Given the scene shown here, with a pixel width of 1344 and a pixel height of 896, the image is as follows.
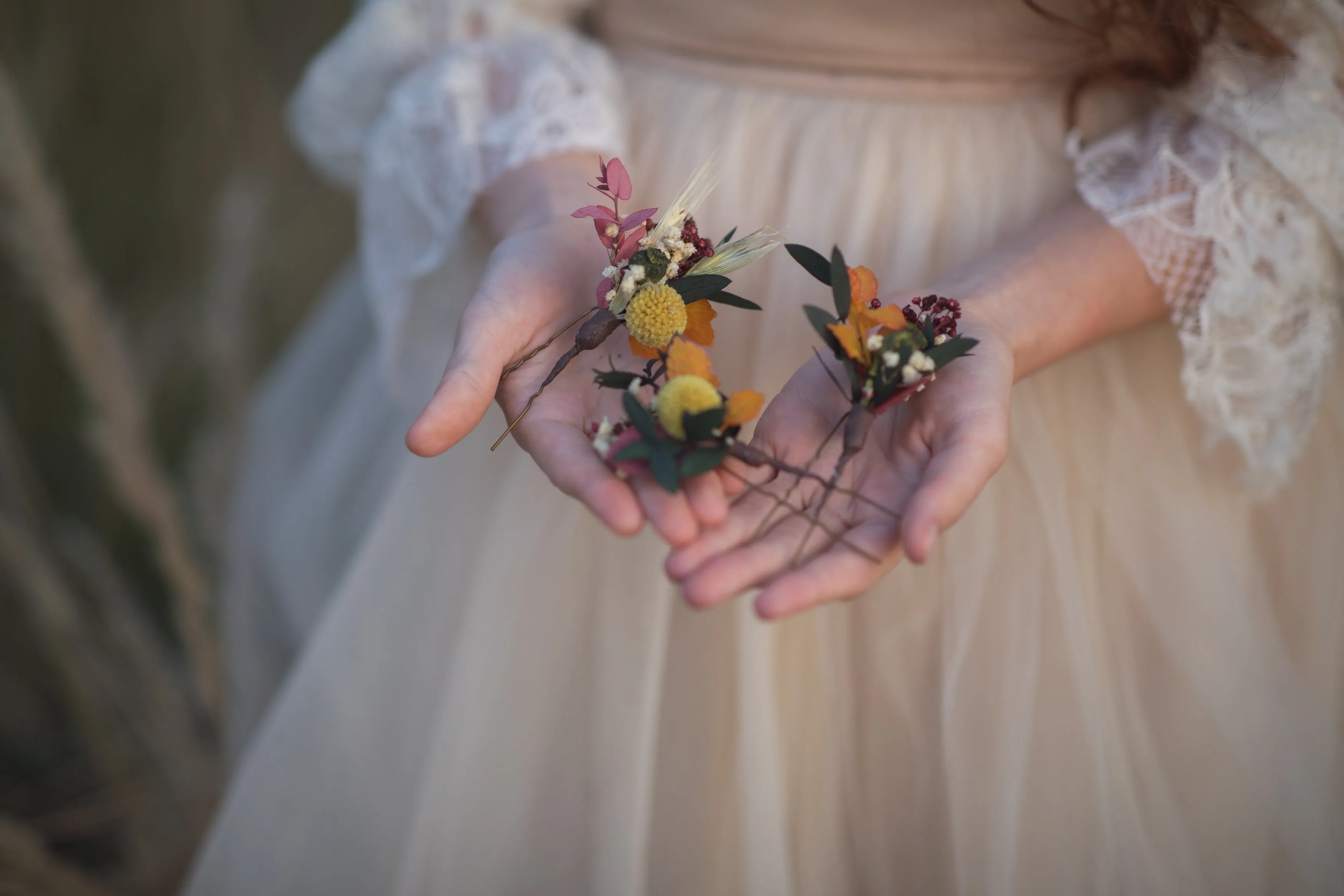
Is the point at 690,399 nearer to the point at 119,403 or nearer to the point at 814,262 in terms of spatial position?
the point at 814,262

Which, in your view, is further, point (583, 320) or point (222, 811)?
point (222, 811)

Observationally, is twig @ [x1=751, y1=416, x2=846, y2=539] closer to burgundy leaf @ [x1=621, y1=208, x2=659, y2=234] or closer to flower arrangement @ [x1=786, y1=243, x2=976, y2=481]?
flower arrangement @ [x1=786, y1=243, x2=976, y2=481]

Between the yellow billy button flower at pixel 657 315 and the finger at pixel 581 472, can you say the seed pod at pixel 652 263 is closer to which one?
the yellow billy button flower at pixel 657 315

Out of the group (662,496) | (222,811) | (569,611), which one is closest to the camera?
(662,496)

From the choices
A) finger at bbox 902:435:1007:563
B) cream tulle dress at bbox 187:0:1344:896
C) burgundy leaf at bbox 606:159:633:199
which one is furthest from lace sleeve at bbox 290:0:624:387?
finger at bbox 902:435:1007:563

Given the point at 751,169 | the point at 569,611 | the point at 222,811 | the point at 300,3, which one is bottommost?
the point at 222,811

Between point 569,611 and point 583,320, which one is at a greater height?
point 583,320

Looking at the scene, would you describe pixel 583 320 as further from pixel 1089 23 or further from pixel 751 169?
pixel 1089 23

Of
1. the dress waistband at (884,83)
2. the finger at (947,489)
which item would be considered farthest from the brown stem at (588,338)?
the dress waistband at (884,83)

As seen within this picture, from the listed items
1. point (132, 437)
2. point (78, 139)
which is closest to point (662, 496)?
point (132, 437)
